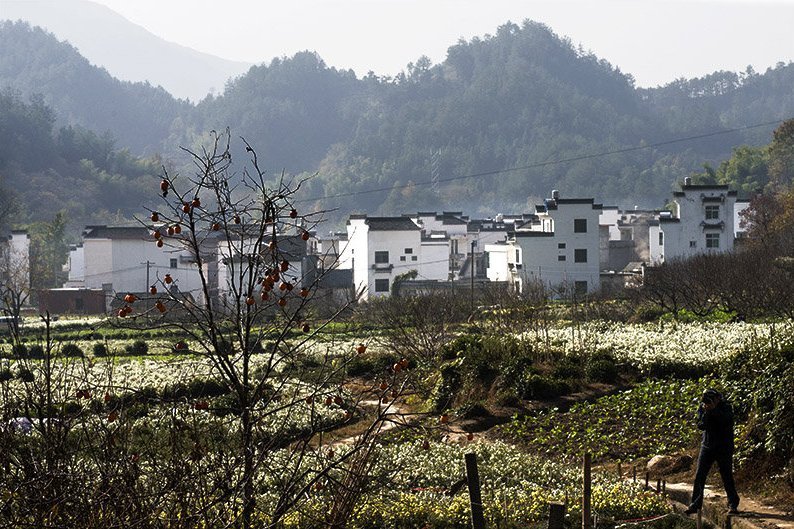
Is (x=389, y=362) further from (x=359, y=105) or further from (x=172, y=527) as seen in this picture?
(x=359, y=105)

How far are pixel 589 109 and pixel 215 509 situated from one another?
17346cm

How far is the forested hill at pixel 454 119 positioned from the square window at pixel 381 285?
3634 inches

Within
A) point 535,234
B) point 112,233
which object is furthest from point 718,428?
point 112,233

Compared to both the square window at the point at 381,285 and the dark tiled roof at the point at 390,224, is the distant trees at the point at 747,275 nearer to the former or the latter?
the dark tiled roof at the point at 390,224

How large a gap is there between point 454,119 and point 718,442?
166 m

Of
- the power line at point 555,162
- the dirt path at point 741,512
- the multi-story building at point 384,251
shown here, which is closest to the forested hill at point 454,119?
the power line at point 555,162

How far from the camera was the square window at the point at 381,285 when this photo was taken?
6231 centimetres

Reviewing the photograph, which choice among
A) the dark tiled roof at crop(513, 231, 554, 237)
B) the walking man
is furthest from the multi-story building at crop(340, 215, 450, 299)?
the walking man

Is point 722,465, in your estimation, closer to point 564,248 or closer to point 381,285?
point 564,248

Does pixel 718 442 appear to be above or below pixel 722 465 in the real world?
above

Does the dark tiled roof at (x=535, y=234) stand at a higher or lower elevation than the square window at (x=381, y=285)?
higher

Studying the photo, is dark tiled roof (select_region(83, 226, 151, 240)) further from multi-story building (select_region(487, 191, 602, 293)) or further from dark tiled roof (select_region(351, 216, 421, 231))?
multi-story building (select_region(487, 191, 602, 293))

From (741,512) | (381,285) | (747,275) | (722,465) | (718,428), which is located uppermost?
(747,275)

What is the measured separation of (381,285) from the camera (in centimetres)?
6250
